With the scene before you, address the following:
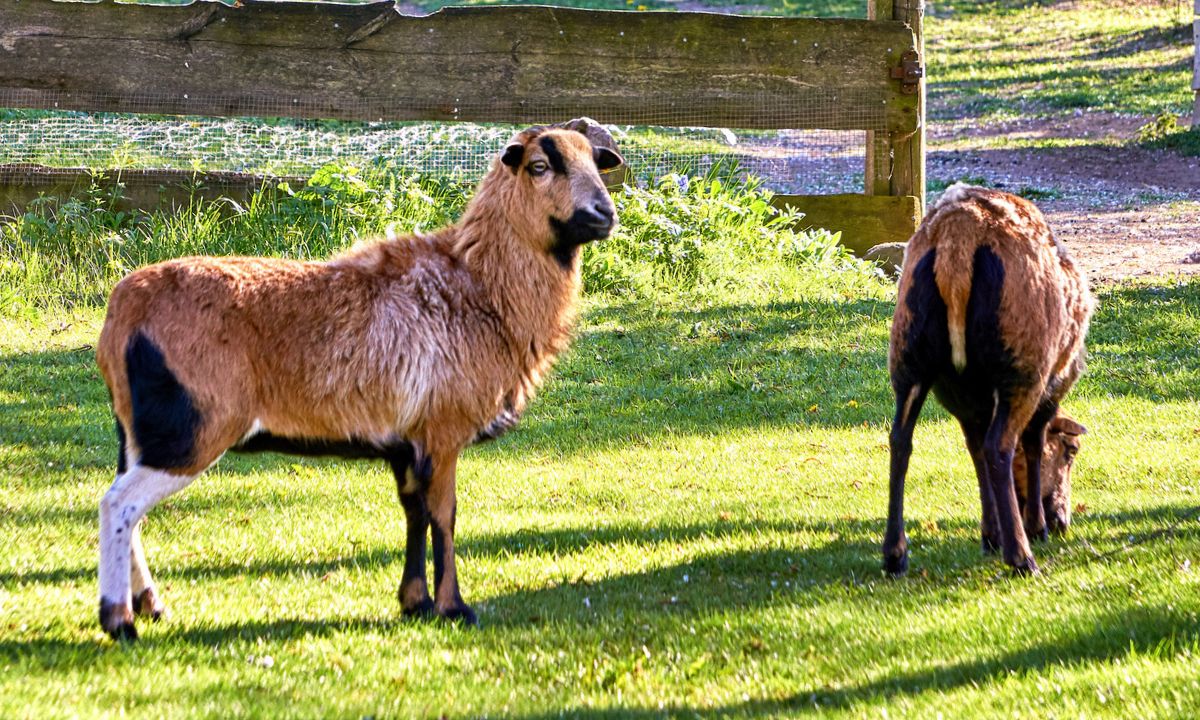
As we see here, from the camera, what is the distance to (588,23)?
1236cm

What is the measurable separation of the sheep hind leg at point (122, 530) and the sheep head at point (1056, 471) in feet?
13.3

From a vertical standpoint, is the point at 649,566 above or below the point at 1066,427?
below

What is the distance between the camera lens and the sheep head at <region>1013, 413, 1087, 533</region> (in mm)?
6469

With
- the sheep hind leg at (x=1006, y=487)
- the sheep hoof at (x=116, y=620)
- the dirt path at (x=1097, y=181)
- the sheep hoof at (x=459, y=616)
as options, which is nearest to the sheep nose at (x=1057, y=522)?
the sheep hind leg at (x=1006, y=487)

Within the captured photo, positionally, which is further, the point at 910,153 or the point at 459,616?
the point at 910,153

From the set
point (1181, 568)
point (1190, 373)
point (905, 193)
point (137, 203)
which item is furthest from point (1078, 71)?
point (1181, 568)

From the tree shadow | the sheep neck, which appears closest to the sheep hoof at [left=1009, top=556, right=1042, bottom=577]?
the sheep neck

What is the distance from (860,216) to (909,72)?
1468mm

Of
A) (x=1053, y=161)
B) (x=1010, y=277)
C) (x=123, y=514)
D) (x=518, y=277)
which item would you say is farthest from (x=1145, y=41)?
(x=123, y=514)

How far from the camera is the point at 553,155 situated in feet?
18.2

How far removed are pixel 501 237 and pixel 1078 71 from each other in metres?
26.7

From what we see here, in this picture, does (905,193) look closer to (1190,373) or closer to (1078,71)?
(1190,373)

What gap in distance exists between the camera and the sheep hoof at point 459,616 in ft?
16.9

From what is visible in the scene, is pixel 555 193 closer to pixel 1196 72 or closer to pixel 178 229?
pixel 178 229
